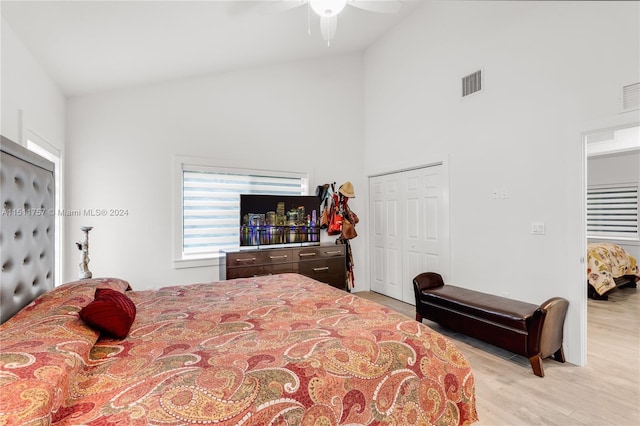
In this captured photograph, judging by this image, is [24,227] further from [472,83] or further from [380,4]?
[472,83]

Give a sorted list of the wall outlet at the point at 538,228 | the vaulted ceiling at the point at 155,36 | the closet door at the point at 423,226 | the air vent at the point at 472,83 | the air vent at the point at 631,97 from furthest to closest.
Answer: the closet door at the point at 423,226 → the air vent at the point at 472,83 → the wall outlet at the point at 538,228 → the air vent at the point at 631,97 → the vaulted ceiling at the point at 155,36

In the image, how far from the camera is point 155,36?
7.76 feet

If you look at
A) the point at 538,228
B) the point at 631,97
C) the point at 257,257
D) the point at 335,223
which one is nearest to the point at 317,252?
the point at 335,223

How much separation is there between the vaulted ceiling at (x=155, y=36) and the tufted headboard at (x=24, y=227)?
858 millimetres

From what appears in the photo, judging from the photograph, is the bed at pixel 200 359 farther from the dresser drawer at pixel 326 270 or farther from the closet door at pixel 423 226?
the closet door at pixel 423 226

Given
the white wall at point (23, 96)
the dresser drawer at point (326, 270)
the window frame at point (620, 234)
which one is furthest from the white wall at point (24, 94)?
the window frame at point (620, 234)

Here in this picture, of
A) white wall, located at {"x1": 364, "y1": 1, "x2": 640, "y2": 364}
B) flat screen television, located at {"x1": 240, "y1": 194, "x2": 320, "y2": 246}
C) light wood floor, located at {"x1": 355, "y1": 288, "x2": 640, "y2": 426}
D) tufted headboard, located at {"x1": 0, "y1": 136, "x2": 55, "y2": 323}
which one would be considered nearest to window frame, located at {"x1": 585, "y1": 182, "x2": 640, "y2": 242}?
light wood floor, located at {"x1": 355, "y1": 288, "x2": 640, "y2": 426}

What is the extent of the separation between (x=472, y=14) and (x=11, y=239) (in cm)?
411

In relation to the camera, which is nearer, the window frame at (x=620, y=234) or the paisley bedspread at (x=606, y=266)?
the paisley bedspread at (x=606, y=266)

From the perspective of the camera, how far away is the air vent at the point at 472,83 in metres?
3.05

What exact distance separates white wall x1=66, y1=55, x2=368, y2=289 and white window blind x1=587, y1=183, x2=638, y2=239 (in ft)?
16.6

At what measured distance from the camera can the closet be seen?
11.7 ft

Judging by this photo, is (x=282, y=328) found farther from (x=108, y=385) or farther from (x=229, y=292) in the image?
(x=229, y=292)

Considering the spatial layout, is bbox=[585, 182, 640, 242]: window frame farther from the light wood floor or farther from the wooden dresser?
the wooden dresser
